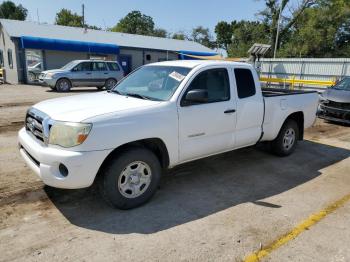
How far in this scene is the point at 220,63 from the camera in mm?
4770

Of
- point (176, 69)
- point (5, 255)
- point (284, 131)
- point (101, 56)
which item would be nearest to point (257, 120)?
point (284, 131)

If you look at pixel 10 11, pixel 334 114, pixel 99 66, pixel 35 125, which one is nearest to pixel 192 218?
pixel 35 125

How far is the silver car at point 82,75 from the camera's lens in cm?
1672

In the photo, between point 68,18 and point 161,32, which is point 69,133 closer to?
point 68,18

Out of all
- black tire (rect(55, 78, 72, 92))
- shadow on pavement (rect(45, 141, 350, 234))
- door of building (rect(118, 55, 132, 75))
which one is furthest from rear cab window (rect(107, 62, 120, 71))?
shadow on pavement (rect(45, 141, 350, 234))

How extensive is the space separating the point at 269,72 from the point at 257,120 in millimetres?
20101

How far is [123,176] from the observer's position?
3.71 meters

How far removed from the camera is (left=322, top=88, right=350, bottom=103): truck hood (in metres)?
9.36

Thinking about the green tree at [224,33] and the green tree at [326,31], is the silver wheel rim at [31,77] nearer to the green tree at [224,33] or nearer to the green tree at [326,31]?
the green tree at [326,31]

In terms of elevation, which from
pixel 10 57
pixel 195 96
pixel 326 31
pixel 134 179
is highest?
pixel 326 31

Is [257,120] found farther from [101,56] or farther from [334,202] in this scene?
[101,56]

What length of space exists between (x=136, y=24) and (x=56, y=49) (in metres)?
60.2

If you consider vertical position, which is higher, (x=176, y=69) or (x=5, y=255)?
(x=176, y=69)

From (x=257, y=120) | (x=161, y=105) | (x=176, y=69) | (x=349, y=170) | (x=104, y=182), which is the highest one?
(x=176, y=69)
